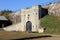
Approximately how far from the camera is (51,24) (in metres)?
46.4

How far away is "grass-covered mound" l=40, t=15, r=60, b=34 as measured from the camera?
43847 millimetres

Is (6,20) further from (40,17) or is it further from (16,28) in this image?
(40,17)

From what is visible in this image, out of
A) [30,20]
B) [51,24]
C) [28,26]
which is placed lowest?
[28,26]

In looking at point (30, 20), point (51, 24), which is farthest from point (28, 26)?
point (51, 24)

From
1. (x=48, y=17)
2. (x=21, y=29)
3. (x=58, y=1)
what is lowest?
(x=21, y=29)

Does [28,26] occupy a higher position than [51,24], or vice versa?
[51,24]

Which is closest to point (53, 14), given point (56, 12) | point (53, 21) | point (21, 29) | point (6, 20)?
point (56, 12)

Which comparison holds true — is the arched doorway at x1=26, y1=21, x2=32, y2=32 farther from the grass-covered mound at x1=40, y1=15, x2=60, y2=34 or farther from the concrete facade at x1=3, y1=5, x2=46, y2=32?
the grass-covered mound at x1=40, y1=15, x2=60, y2=34

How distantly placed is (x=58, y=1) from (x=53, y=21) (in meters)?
13.1

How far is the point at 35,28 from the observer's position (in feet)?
166

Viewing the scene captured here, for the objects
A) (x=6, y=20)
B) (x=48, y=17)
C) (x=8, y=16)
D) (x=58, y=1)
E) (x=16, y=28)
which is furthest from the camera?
(x=8, y=16)

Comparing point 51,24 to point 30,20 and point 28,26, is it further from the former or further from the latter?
point 28,26

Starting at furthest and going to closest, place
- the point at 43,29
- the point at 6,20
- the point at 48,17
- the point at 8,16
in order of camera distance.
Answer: the point at 8,16 < the point at 6,20 < the point at 48,17 < the point at 43,29

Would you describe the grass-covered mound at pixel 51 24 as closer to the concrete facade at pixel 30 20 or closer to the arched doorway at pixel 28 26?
the concrete facade at pixel 30 20
